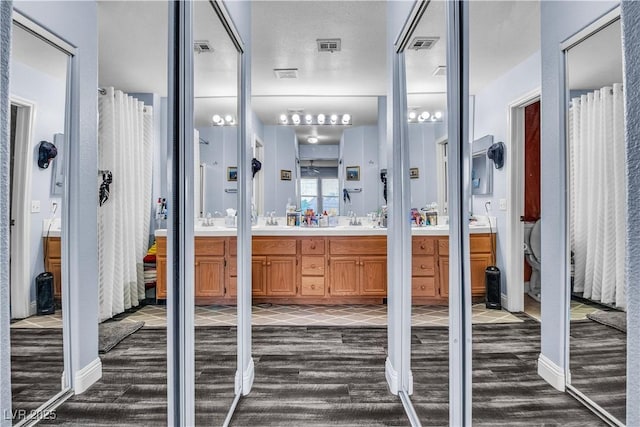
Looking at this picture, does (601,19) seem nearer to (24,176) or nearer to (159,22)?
(24,176)

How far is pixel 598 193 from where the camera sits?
2.27ft

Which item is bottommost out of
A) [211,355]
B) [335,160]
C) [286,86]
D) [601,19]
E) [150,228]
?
[211,355]

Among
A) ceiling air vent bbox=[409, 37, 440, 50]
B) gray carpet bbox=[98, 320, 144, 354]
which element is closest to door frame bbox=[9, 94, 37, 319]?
gray carpet bbox=[98, 320, 144, 354]

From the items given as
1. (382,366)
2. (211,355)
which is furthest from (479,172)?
(382,366)

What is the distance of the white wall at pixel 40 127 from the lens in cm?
72

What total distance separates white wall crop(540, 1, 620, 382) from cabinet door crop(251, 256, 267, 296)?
327cm

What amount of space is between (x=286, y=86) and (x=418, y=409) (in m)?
3.37

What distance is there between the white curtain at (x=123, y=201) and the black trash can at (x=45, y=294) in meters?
0.15

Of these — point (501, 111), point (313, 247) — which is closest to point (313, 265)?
point (313, 247)

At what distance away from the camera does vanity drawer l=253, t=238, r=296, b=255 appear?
3932mm

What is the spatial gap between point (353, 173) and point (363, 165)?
0.14 meters

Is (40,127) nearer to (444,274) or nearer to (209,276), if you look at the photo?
(209,276)

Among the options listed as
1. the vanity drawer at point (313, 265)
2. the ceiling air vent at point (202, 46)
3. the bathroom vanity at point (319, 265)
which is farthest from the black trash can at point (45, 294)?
the vanity drawer at point (313, 265)

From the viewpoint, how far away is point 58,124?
0.83 m
